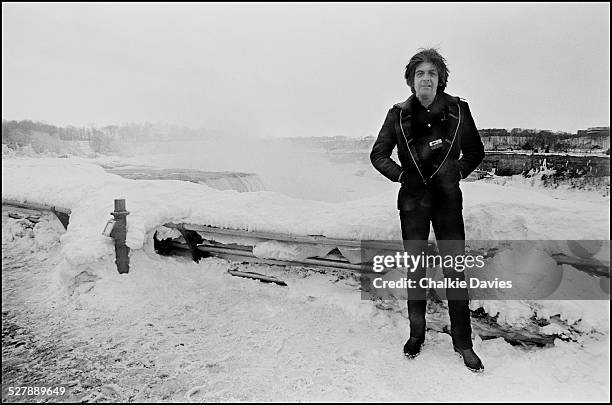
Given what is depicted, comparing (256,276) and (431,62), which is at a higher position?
(431,62)

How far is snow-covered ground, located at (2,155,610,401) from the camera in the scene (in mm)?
2867

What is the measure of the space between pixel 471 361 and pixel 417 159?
5.55 ft

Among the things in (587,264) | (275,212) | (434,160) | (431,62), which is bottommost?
(587,264)

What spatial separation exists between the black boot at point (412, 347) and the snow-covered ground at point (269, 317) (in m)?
0.08

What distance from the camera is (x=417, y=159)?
3.07 metres

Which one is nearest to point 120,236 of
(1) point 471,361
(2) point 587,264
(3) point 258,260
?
(3) point 258,260

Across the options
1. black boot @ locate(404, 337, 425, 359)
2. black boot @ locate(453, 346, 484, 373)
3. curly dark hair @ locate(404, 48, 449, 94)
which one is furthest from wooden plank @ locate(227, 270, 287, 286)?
curly dark hair @ locate(404, 48, 449, 94)

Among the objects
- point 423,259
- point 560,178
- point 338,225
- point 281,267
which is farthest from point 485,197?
point 281,267

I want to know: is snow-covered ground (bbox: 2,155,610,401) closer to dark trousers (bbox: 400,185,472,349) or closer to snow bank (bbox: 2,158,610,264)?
snow bank (bbox: 2,158,610,264)

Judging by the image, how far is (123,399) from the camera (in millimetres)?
2809

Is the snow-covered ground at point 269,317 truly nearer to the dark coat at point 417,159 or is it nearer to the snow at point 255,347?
the snow at point 255,347

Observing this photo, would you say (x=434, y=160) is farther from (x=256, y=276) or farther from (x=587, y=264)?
(x=256, y=276)

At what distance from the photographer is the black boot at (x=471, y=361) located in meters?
2.93

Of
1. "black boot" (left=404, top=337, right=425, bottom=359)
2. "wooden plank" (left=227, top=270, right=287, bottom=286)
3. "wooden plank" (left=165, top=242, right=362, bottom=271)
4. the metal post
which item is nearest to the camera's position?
"black boot" (left=404, top=337, right=425, bottom=359)
